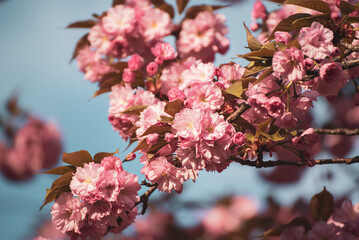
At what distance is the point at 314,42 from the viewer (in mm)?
1124

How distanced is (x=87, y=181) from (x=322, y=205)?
1018 mm

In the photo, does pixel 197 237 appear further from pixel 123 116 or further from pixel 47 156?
pixel 47 156

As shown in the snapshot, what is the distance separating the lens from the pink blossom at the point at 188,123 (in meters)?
1.15

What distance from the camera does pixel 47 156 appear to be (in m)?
5.56

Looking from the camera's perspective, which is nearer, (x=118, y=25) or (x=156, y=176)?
(x=156, y=176)

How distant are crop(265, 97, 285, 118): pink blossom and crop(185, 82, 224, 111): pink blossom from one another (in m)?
0.16

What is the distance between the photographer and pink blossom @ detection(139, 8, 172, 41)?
6.67ft

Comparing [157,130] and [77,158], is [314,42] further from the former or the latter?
[77,158]

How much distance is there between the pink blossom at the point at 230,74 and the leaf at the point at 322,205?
66cm

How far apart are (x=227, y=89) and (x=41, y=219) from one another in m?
2.53

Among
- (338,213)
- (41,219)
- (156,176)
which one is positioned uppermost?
(156,176)

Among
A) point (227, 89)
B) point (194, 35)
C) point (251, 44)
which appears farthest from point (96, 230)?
point (194, 35)

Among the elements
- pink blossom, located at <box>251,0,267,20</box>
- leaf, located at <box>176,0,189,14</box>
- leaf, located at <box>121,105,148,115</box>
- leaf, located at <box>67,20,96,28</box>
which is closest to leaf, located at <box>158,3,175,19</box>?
leaf, located at <box>176,0,189,14</box>

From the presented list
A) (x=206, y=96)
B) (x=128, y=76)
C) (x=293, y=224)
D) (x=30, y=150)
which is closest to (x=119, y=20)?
(x=128, y=76)
